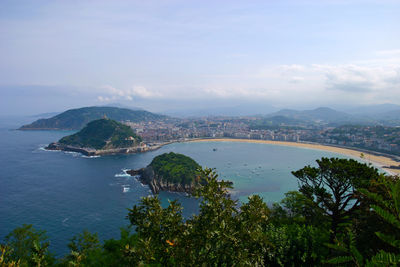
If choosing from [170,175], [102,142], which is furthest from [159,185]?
[102,142]

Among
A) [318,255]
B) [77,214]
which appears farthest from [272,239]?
[77,214]

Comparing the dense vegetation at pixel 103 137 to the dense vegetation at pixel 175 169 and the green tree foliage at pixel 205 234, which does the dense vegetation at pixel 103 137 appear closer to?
the dense vegetation at pixel 175 169

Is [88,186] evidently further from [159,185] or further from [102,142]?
[102,142]

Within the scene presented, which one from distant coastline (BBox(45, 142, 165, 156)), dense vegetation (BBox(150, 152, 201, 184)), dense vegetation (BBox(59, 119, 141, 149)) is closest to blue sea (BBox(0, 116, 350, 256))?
dense vegetation (BBox(150, 152, 201, 184))

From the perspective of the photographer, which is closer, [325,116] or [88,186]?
[88,186]

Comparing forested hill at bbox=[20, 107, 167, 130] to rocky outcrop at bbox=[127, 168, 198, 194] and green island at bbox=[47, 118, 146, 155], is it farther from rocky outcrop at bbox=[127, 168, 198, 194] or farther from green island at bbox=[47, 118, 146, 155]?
rocky outcrop at bbox=[127, 168, 198, 194]

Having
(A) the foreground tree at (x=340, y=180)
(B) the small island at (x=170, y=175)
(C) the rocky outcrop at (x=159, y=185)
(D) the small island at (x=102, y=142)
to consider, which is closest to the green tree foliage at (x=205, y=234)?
(A) the foreground tree at (x=340, y=180)

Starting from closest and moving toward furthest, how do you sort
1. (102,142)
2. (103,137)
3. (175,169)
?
(175,169) → (102,142) → (103,137)
